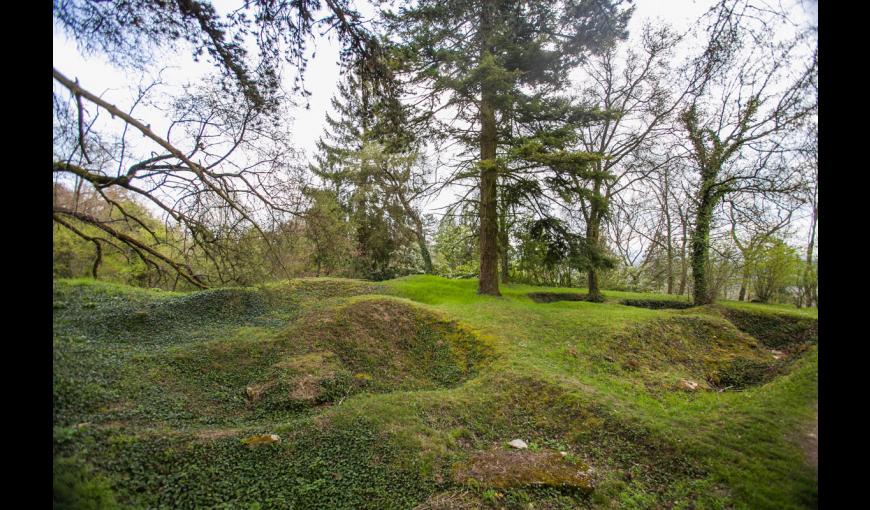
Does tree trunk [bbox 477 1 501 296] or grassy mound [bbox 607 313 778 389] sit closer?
grassy mound [bbox 607 313 778 389]

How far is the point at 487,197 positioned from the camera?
8586 mm

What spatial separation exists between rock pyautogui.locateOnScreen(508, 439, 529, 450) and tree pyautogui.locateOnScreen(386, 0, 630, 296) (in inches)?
239

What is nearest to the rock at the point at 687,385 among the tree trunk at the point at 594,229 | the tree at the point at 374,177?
the tree trunk at the point at 594,229

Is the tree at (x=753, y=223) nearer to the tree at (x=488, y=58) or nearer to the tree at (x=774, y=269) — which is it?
the tree at (x=774, y=269)

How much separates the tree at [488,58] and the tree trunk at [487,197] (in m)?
0.03

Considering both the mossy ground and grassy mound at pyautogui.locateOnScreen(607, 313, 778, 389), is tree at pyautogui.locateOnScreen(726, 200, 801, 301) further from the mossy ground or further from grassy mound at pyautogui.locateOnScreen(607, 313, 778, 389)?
grassy mound at pyautogui.locateOnScreen(607, 313, 778, 389)

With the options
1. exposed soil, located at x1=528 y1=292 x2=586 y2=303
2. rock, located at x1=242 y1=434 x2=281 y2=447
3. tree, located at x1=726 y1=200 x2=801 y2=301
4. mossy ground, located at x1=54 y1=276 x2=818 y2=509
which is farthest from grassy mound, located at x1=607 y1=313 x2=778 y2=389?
exposed soil, located at x1=528 y1=292 x2=586 y2=303

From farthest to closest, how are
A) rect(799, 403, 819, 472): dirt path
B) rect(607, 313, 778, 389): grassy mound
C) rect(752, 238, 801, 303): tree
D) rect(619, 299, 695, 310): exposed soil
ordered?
rect(619, 299, 695, 310): exposed soil, rect(607, 313, 778, 389): grassy mound, rect(752, 238, 801, 303): tree, rect(799, 403, 819, 472): dirt path

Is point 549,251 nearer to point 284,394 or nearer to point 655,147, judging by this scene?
point 655,147

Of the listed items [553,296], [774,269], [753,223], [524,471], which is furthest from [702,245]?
[553,296]

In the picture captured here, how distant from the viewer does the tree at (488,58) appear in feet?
23.2

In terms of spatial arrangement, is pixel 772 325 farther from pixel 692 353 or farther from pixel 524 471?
pixel 524 471

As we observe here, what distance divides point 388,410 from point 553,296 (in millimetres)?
8921

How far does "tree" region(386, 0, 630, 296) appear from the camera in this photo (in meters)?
7.06
